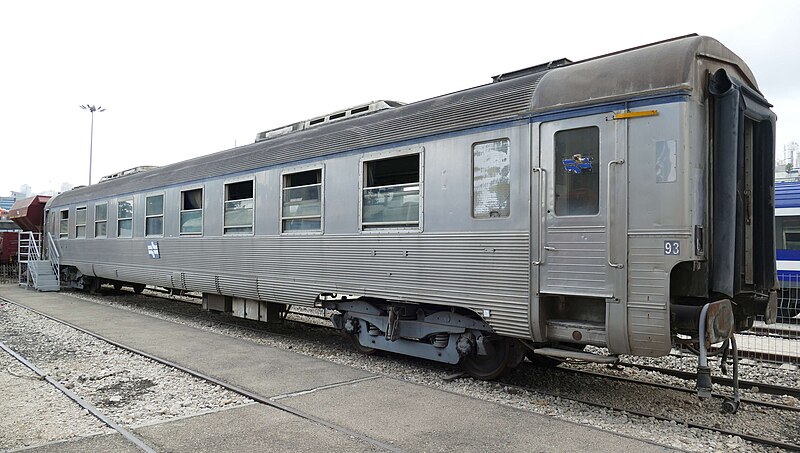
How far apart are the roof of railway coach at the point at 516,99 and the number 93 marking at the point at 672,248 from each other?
136 cm

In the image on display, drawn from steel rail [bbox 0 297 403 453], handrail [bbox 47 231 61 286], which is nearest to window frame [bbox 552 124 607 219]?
steel rail [bbox 0 297 403 453]

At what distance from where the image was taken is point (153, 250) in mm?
12984

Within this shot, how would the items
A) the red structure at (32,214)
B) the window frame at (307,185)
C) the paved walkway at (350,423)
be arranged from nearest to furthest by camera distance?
the paved walkway at (350,423) → the window frame at (307,185) → the red structure at (32,214)

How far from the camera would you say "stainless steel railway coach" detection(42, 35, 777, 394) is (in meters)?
5.00

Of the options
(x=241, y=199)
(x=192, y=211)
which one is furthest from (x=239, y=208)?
(x=192, y=211)

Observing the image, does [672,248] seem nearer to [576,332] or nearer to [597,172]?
[597,172]

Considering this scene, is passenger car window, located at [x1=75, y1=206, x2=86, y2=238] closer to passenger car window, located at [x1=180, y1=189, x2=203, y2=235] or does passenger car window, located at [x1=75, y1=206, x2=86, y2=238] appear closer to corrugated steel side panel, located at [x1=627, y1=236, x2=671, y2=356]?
passenger car window, located at [x1=180, y1=189, x2=203, y2=235]

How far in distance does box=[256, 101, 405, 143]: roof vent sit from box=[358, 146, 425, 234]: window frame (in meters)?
1.09

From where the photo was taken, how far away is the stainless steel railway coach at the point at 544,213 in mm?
5004

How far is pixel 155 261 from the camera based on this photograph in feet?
42.3

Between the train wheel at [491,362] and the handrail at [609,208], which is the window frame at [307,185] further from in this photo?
the handrail at [609,208]

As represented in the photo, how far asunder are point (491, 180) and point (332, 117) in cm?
393

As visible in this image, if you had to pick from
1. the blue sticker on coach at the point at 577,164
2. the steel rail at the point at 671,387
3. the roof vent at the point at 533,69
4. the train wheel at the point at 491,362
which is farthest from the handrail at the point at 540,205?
the steel rail at the point at 671,387

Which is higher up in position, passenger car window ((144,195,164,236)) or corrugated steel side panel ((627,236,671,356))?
passenger car window ((144,195,164,236))
